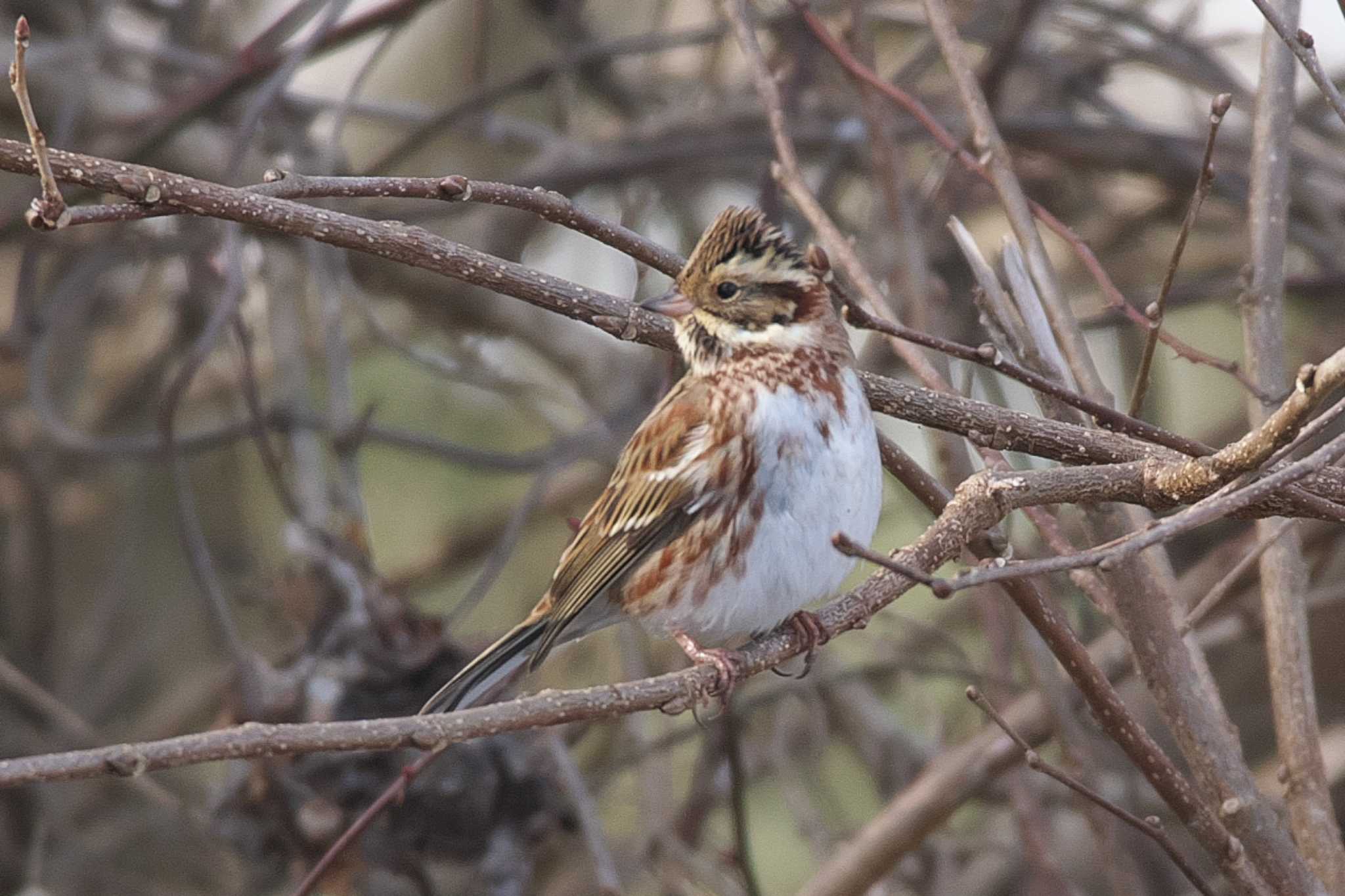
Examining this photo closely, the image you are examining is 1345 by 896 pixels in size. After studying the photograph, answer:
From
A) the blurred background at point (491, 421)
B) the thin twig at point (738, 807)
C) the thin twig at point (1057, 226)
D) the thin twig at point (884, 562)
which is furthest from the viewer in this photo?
the blurred background at point (491, 421)

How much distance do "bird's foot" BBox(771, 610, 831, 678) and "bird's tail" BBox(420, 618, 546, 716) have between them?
53cm

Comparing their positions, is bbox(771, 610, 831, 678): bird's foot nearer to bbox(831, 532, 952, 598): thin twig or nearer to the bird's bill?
the bird's bill

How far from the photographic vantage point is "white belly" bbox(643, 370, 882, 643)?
9.54 feet

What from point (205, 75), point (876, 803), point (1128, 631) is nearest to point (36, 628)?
point (205, 75)

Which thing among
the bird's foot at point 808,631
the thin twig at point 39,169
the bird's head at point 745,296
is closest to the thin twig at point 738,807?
the bird's foot at point 808,631

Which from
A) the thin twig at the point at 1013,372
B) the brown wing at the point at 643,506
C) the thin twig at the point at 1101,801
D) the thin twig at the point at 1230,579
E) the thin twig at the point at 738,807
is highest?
the brown wing at the point at 643,506

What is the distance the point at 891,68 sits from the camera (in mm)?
6078

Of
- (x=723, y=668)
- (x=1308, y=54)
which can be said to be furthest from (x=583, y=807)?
(x=1308, y=54)

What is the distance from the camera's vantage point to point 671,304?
119 inches

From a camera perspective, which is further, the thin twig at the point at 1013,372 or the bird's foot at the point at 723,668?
the bird's foot at the point at 723,668

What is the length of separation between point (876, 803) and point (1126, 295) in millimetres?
1941

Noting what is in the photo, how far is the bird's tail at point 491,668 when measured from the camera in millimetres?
3129

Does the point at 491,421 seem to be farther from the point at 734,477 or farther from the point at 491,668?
the point at 734,477

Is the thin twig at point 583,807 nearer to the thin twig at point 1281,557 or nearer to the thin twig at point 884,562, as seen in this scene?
the thin twig at point 1281,557
